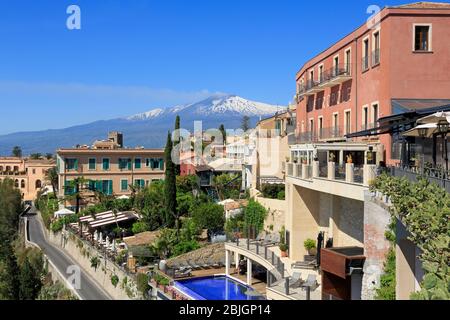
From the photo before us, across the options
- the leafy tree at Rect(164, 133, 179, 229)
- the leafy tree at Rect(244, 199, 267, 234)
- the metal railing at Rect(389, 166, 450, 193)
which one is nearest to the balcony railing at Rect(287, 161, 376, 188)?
the metal railing at Rect(389, 166, 450, 193)

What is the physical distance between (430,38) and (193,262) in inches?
686

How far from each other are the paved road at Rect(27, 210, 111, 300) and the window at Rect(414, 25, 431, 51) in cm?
2043

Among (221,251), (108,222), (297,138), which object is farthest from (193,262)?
(108,222)

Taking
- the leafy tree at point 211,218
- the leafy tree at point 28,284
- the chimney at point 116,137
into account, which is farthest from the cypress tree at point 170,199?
the chimney at point 116,137

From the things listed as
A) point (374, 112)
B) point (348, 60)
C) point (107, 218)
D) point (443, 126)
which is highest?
point (348, 60)

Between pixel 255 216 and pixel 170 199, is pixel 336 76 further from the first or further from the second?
pixel 170 199

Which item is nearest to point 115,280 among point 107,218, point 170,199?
point 170,199

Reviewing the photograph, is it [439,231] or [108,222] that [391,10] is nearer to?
[439,231]

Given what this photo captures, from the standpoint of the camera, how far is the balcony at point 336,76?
22.3 metres

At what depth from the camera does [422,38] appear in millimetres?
18641

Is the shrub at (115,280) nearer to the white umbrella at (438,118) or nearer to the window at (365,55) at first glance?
the window at (365,55)

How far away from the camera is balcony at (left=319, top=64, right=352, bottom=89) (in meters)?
22.3

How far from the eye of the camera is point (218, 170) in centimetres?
5106

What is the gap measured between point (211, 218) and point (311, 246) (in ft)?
41.9
